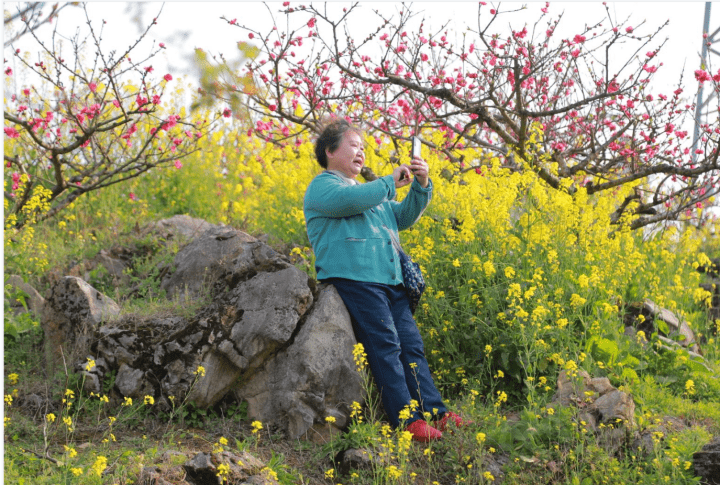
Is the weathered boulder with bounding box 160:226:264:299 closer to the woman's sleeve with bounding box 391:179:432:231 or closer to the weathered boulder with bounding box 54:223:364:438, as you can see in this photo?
the weathered boulder with bounding box 54:223:364:438

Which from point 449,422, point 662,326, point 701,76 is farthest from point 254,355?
point 701,76

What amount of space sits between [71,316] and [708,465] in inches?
150

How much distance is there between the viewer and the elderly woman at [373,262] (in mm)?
3604

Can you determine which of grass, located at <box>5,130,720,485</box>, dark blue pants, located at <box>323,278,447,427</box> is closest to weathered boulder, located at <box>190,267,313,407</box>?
grass, located at <box>5,130,720,485</box>

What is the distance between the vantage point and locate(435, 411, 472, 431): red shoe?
11.2 ft

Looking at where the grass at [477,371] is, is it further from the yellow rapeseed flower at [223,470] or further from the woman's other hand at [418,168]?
the woman's other hand at [418,168]

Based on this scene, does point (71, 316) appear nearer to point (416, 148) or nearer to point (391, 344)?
point (391, 344)

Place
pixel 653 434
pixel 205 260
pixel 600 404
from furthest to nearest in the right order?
pixel 205 260 → pixel 600 404 → pixel 653 434

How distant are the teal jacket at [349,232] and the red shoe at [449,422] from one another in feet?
2.67

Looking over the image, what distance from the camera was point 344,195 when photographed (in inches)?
141

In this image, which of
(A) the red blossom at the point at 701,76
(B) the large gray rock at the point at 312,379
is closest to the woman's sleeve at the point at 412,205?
(B) the large gray rock at the point at 312,379

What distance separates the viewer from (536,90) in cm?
603

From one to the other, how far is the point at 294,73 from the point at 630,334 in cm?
348

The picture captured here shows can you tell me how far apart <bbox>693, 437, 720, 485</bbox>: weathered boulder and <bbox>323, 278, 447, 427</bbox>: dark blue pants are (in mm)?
1272
